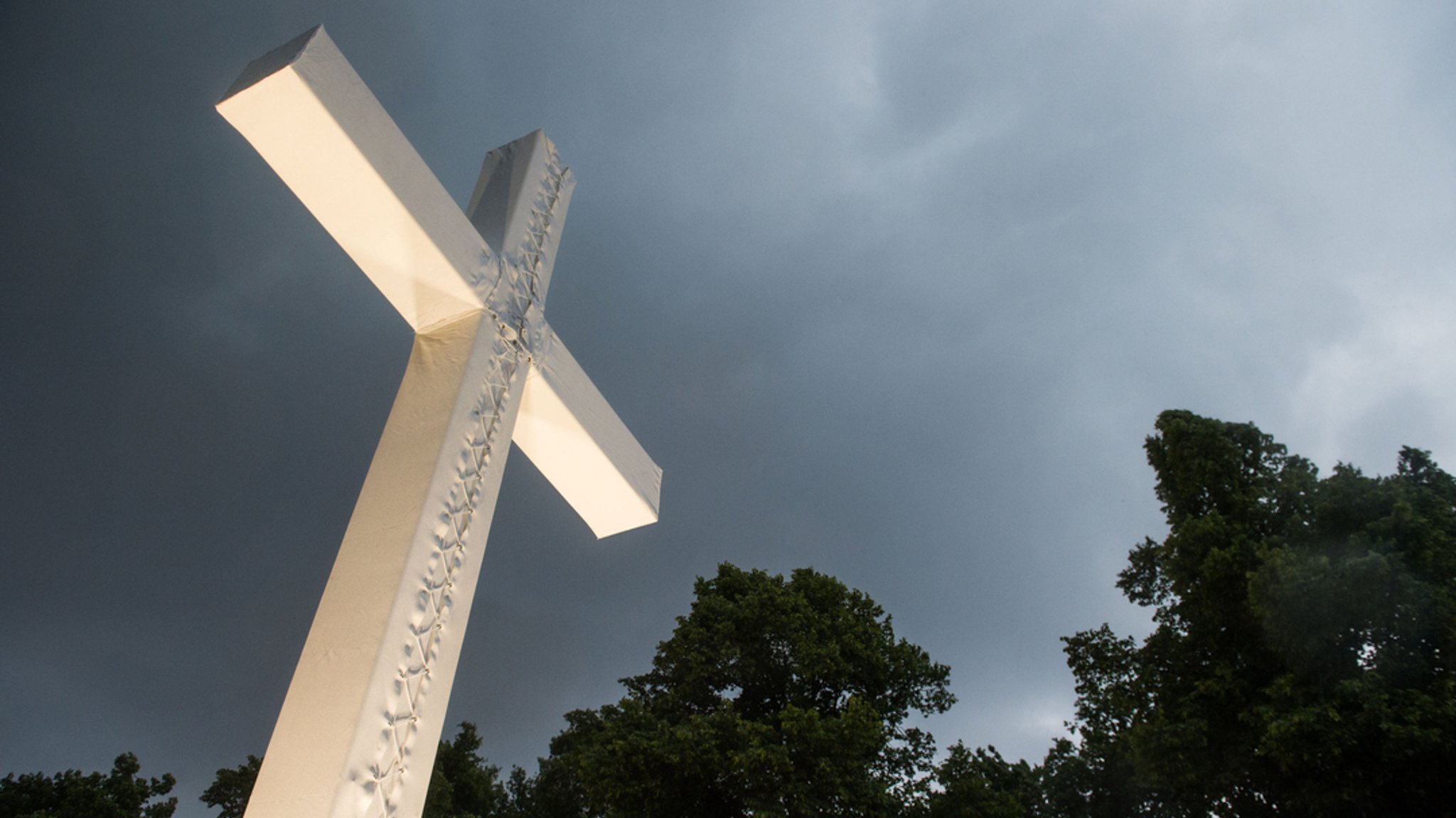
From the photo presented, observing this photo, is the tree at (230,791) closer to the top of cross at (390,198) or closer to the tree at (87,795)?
the tree at (87,795)

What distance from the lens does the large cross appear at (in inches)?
63.8

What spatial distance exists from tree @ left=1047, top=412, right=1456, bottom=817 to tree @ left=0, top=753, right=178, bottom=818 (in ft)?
68.5

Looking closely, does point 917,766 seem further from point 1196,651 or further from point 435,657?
point 435,657

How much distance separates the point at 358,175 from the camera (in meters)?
2.11

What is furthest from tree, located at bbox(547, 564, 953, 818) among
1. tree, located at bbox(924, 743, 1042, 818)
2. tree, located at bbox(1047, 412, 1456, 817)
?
tree, located at bbox(1047, 412, 1456, 817)

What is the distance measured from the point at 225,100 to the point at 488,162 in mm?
1182

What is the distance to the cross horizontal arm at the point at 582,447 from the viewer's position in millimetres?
2855

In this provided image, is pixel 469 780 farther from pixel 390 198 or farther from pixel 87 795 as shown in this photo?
pixel 390 198

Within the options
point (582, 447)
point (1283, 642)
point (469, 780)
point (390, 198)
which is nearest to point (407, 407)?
point (390, 198)

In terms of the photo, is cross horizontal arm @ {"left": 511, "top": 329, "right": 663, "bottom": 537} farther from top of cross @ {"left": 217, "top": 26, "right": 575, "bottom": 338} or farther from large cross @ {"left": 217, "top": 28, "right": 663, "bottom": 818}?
top of cross @ {"left": 217, "top": 26, "right": 575, "bottom": 338}

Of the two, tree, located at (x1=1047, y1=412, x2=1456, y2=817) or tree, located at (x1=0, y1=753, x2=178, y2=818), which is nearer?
tree, located at (x1=1047, y1=412, x2=1456, y2=817)

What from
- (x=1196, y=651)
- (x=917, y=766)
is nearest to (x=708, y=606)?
(x=917, y=766)

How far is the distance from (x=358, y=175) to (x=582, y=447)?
130 centimetres

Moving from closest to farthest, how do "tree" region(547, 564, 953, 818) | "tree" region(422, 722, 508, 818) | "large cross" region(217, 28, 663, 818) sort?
"large cross" region(217, 28, 663, 818)
"tree" region(547, 564, 953, 818)
"tree" region(422, 722, 508, 818)
